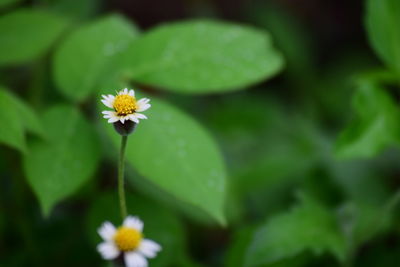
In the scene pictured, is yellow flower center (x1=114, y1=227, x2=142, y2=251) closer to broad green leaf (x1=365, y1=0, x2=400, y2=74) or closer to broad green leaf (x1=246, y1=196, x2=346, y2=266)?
broad green leaf (x1=246, y1=196, x2=346, y2=266)

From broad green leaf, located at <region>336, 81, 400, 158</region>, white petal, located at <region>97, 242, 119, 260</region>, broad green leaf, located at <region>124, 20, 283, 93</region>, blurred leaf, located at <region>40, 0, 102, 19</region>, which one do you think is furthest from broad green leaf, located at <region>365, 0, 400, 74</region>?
blurred leaf, located at <region>40, 0, 102, 19</region>

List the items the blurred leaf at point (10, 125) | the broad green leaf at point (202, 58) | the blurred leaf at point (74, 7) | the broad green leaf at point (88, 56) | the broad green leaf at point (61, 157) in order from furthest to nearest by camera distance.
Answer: the blurred leaf at point (74, 7) → the broad green leaf at point (88, 56) → the broad green leaf at point (202, 58) → the broad green leaf at point (61, 157) → the blurred leaf at point (10, 125)

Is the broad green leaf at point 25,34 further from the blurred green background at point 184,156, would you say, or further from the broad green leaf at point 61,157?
the broad green leaf at point 61,157

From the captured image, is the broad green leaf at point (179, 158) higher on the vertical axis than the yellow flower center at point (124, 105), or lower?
higher

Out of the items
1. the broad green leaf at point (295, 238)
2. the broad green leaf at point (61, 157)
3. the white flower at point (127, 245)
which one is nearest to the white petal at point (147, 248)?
the white flower at point (127, 245)

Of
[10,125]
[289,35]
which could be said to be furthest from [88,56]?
[289,35]

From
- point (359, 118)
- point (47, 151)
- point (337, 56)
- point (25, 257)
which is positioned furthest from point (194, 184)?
point (337, 56)
